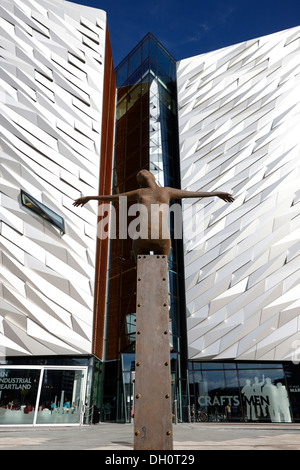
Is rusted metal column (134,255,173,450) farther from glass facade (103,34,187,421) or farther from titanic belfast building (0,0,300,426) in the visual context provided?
glass facade (103,34,187,421)

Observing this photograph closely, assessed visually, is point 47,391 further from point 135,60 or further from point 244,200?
point 135,60

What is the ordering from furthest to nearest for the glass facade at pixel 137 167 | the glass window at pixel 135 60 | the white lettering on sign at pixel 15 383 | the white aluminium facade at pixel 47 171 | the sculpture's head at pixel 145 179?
the glass window at pixel 135 60 → the glass facade at pixel 137 167 → the white aluminium facade at pixel 47 171 → the white lettering on sign at pixel 15 383 → the sculpture's head at pixel 145 179

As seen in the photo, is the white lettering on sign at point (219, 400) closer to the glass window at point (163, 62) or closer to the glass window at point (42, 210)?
the glass window at point (42, 210)

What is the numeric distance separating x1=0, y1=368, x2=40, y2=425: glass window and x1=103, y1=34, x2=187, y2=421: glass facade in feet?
17.9

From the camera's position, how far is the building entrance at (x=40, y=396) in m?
16.3

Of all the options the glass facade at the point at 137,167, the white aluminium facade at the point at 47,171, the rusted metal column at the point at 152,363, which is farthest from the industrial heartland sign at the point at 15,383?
the rusted metal column at the point at 152,363

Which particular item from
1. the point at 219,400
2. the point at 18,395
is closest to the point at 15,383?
the point at 18,395

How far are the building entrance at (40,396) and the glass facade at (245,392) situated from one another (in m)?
6.51

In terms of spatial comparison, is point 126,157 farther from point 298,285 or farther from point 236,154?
point 298,285

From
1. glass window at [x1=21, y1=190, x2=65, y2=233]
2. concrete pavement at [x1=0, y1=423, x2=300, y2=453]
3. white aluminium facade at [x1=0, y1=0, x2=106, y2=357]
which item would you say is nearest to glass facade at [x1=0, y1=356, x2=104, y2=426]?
white aluminium facade at [x1=0, y1=0, x2=106, y2=357]

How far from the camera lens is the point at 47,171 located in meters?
19.9

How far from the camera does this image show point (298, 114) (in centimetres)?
2316

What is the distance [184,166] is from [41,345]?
50.0 ft

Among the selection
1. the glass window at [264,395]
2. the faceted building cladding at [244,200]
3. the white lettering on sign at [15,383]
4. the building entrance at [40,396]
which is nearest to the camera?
the building entrance at [40,396]
